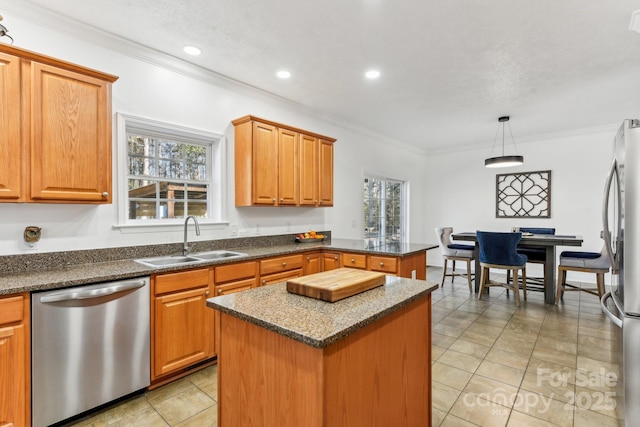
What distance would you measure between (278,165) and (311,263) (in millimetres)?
1178

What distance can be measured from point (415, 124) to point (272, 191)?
2.92m

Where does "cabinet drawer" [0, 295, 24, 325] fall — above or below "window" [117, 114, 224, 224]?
below

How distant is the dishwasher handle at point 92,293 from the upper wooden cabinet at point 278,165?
1.47 meters

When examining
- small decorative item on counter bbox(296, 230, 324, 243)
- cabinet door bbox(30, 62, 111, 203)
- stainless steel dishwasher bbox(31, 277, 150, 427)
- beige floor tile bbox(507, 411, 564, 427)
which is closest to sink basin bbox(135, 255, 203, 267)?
stainless steel dishwasher bbox(31, 277, 150, 427)

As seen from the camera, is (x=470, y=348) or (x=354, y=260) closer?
(x=470, y=348)

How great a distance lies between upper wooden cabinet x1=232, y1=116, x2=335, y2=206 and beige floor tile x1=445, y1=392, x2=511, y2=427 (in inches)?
97.4

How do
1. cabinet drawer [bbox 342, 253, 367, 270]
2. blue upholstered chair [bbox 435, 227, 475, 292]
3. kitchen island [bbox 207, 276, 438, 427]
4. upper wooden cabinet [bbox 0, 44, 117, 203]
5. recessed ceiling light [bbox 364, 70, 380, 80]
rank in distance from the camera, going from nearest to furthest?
kitchen island [bbox 207, 276, 438, 427] → upper wooden cabinet [bbox 0, 44, 117, 203] → recessed ceiling light [bbox 364, 70, 380, 80] → cabinet drawer [bbox 342, 253, 367, 270] → blue upholstered chair [bbox 435, 227, 475, 292]

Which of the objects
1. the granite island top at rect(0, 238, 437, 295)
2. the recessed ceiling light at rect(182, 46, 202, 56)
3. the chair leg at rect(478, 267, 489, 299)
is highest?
the recessed ceiling light at rect(182, 46, 202, 56)

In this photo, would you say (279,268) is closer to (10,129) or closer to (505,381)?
(505,381)

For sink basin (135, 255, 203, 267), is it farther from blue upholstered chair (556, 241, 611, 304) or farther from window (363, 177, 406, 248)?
blue upholstered chair (556, 241, 611, 304)

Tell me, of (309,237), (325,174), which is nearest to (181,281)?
(309,237)

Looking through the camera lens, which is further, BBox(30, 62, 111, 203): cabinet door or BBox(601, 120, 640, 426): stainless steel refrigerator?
BBox(30, 62, 111, 203): cabinet door

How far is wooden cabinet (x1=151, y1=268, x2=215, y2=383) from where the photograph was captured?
2234 millimetres

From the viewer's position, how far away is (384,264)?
3.18m
